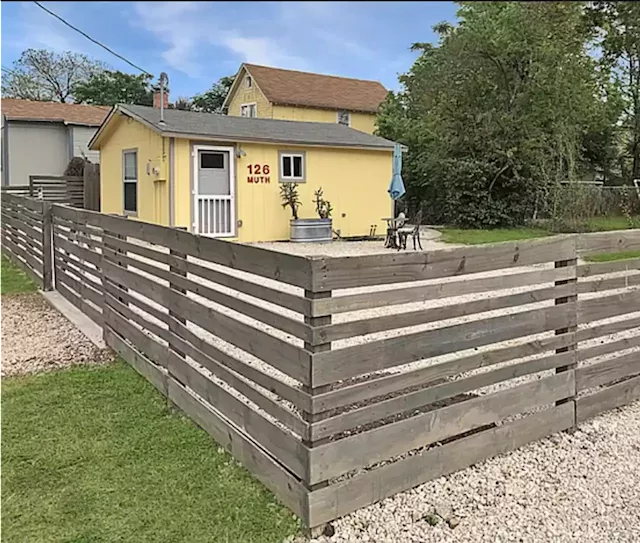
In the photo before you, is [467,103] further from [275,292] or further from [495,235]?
[275,292]

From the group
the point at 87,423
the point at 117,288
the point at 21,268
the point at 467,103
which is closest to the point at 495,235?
the point at 467,103

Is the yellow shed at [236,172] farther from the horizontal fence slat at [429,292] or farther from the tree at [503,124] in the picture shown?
the horizontal fence slat at [429,292]

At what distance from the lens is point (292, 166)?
12320mm

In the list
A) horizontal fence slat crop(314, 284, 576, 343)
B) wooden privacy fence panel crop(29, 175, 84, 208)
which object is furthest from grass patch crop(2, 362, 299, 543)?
wooden privacy fence panel crop(29, 175, 84, 208)

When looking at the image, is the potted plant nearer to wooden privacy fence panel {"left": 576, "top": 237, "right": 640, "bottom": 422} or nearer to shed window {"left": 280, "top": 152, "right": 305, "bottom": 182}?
shed window {"left": 280, "top": 152, "right": 305, "bottom": 182}

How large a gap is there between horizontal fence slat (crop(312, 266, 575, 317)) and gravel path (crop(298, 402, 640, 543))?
797 mm

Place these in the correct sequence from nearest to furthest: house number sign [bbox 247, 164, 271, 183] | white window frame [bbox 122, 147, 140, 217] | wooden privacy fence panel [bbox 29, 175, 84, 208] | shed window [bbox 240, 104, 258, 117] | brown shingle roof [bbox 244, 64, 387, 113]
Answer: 1. house number sign [bbox 247, 164, 271, 183]
2. white window frame [bbox 122, 147, 140, 217]
3. wooden privacy fence panel [bbox 29, 175, 84, 208]
4. brown shingle roof [bbox 244, 64, 387, 113]
5. shed window [bbox 240, 104, 258, 117]

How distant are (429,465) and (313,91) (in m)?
24.2

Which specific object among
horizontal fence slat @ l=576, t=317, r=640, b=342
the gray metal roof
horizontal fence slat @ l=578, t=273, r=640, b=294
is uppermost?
the gray metal roof

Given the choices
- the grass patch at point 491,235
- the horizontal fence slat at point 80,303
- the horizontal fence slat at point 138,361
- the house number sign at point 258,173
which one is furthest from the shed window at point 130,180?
the horizontal fence slat at point 138,361

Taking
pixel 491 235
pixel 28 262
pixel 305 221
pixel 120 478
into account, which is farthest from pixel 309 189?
pixel 120 478

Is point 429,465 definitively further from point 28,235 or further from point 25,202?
point 25,202

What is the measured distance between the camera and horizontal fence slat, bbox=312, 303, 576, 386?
7.30 ft

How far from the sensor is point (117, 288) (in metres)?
4.52
